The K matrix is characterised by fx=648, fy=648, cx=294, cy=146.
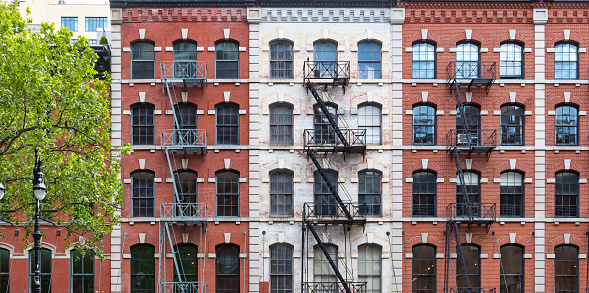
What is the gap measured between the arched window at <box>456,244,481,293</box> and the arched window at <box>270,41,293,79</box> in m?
11.4

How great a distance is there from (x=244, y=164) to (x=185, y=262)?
5210mm

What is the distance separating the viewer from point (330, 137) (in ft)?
98.6

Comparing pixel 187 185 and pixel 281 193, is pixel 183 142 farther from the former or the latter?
pixel 281 193

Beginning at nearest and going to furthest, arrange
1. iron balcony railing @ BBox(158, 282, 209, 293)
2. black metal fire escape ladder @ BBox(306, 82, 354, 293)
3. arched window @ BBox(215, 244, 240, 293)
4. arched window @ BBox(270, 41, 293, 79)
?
black metal fire escape ladder @ BBox(306, 82, 354, 293) → iron balcony railing @ BBox(158, 282, 209, 293) → arched window @ BBox(215, 244, 240, 293) → arched window @ BBox(270, 41, 293, 79)

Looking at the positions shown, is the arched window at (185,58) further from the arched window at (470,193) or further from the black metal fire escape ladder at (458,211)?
the arched window at (470,193)

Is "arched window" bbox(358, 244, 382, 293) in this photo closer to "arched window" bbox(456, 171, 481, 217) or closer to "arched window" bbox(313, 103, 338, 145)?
"arched window" bbox(456, 171, 481, 217)

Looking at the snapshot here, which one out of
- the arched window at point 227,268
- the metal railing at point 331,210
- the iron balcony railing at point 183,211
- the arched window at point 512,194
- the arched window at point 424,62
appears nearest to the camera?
the iron balcony railing at point 183,211

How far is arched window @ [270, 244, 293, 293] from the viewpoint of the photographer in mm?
29453

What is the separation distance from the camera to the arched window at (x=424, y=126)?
99.2ft

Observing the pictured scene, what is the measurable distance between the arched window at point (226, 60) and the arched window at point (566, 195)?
622 inches

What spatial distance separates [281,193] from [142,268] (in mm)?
7186

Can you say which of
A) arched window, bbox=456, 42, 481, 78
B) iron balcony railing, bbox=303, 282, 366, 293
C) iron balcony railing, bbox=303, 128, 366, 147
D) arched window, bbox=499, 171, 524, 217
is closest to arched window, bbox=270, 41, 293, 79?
iron balcony railing, bbox=303, 128, 366, 147

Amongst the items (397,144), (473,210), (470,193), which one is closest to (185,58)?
(397,144)

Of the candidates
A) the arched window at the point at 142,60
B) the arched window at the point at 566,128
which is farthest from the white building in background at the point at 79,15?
the arched window at the point at 566,128
